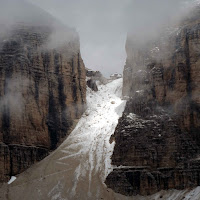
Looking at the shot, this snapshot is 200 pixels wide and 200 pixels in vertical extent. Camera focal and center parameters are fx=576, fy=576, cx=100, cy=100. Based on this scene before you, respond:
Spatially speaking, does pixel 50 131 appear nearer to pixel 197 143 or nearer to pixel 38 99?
pixel 38 99

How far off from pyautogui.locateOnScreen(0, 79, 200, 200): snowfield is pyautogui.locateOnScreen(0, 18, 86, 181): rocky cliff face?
1.88 meters

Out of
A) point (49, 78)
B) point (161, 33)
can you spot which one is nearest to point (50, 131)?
point (49, 78)

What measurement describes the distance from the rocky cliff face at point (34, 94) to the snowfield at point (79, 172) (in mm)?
1885

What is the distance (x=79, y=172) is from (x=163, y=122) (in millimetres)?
12923

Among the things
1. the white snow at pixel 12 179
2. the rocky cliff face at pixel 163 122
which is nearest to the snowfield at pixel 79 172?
the white snow at pixel 12 179

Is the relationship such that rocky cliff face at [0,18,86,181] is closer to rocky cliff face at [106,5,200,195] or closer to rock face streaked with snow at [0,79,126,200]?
rock face streaked with snow at [0,79,126,200]

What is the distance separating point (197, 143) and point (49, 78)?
24.7 m

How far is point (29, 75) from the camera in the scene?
8281 cm

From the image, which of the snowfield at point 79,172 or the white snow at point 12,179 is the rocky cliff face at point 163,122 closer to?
the snowfield at point 79,172

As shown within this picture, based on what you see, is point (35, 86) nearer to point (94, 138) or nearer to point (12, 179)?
point (94, 138)

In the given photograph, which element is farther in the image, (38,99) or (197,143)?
Answer: (38,99)

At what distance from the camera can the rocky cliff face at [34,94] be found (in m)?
79.1

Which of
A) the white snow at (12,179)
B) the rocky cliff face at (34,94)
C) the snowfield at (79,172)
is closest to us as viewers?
the snowfield at (79,172)

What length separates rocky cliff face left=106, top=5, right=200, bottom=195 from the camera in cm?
7269
